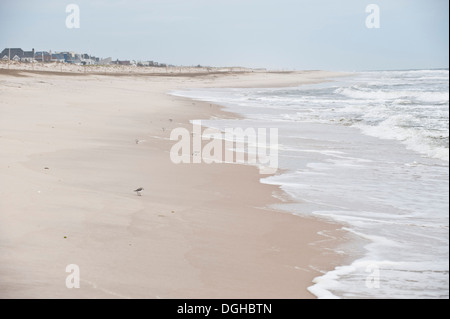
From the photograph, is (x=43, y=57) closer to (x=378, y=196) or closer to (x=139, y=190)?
(x=139, y=190)

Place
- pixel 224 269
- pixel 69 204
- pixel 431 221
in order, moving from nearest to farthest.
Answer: pixel 224 269, pixel 69 204, pixel 431 221

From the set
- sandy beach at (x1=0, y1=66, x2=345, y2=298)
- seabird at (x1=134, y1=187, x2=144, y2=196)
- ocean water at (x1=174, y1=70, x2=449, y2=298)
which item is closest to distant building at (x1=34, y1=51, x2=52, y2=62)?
ocean water at (x1=174, y1=70, x2=449, y2=298)

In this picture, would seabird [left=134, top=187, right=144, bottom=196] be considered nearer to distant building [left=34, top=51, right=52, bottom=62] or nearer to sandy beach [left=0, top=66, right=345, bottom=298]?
sandy beach [left=0, top=66, right=345, bottom=298]

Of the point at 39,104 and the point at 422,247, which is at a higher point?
the point at 39,104

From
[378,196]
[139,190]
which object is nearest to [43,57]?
[139,190]

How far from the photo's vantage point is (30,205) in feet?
19.8

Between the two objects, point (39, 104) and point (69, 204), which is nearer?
point (69, 204)

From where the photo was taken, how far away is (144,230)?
18.7ft

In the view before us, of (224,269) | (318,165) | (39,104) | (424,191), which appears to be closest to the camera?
(224,269)

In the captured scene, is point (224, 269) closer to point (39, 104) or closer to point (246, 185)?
point (246, 185)

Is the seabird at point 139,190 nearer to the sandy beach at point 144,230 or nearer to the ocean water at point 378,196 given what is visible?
the sandy beach at point 144,230

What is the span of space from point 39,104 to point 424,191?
12684 mm

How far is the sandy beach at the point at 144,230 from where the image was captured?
14.2 ft

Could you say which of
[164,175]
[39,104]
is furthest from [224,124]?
[164,175]
